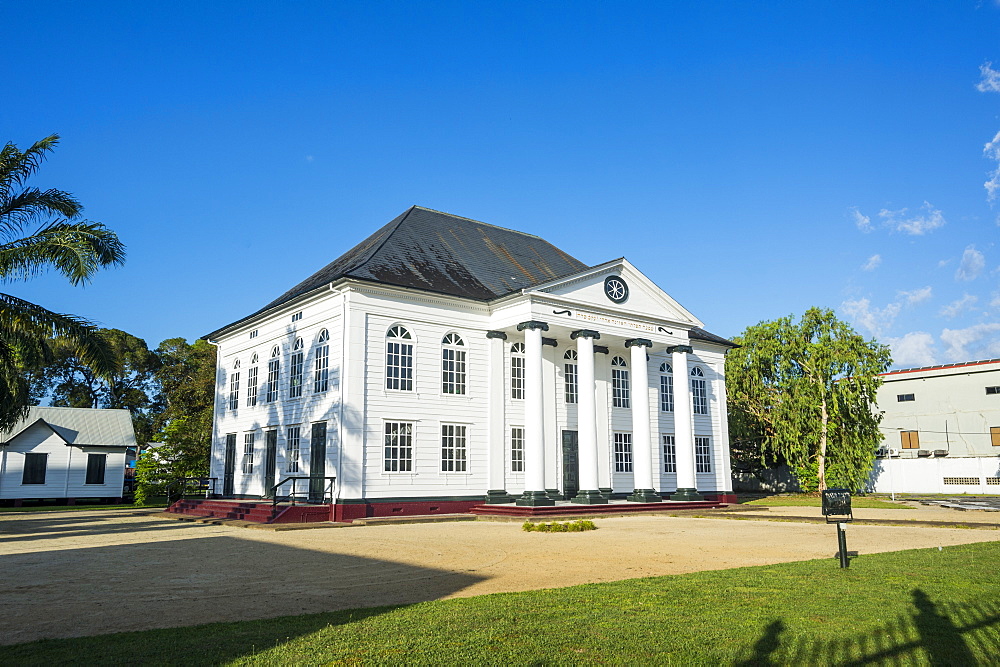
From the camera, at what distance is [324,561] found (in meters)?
12.2

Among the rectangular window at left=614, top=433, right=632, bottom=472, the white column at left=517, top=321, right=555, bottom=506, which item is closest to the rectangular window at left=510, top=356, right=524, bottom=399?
the white column at left=517, top=321, right=555, bottom=506

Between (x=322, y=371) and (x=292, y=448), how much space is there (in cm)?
316

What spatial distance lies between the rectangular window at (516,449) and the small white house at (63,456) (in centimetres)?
2228

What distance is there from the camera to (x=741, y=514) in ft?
78.3

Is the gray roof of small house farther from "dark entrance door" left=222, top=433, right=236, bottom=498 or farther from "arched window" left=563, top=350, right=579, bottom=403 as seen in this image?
"arched window" left=563, top=350, right=579, bottom=403

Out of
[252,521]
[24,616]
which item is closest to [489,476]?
[252,521]

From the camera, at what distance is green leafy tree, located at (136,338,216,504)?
109 feet

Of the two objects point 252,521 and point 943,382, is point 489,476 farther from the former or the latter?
Result: point 943,382

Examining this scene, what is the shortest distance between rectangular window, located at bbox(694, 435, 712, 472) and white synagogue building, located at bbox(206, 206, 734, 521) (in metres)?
1.36

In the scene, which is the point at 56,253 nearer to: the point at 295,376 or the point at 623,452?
the point at 295,376

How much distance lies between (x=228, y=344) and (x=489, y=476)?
1364 cm

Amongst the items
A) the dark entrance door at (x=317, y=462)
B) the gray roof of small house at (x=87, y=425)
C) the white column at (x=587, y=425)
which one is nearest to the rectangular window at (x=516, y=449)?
the white column at (x=587, y=425)

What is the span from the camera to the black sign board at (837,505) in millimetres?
11031

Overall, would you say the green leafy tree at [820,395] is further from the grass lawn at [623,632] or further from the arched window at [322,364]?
the grass lawn at [623,632]
